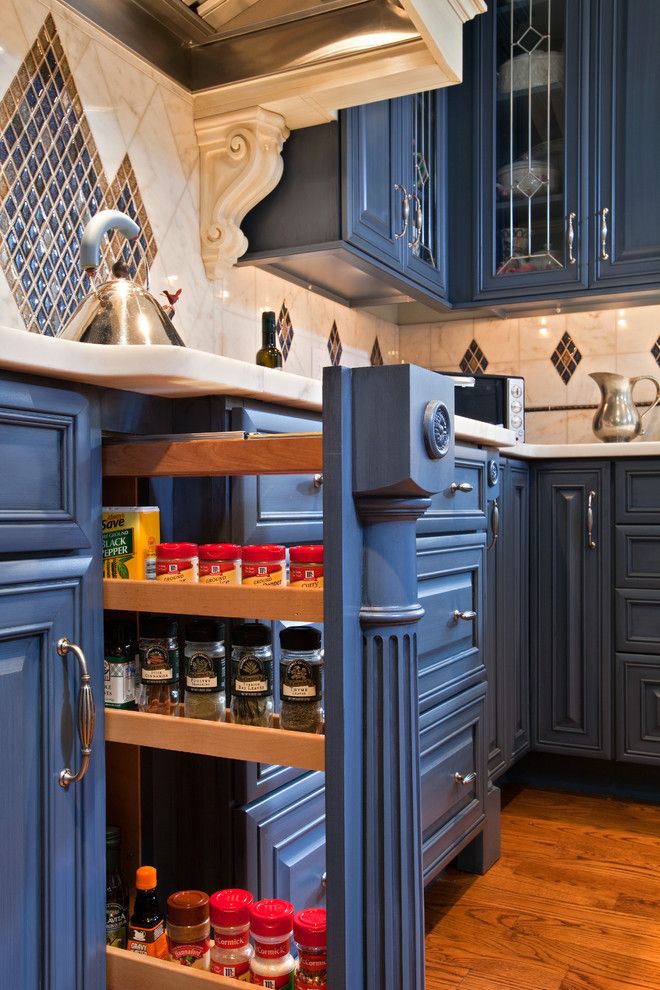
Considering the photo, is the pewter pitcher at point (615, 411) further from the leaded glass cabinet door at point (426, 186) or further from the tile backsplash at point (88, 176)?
the tile backsplash at point (88, 176)

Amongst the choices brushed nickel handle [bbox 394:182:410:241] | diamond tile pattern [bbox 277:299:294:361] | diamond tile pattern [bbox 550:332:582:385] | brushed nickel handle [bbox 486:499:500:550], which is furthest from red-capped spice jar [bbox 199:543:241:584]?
diamond tile pattern [bbox 550:332:582:385]

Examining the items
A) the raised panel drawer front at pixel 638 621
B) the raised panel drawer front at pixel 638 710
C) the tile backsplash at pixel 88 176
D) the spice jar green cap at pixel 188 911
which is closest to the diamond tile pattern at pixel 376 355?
the tile backsplash at pixel 88 176

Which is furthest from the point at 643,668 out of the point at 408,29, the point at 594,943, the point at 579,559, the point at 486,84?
the point at 486,84

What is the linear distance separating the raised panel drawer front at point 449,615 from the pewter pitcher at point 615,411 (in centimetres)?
108

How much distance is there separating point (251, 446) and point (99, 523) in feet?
0.71

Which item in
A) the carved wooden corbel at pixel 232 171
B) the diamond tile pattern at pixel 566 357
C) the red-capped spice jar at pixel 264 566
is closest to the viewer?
the red-capped spice jar at pixel 264 566

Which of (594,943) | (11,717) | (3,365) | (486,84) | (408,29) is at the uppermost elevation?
(486,84)

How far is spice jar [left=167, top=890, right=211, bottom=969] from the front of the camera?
109cm

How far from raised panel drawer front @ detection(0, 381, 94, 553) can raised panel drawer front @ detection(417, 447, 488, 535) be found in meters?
0.71

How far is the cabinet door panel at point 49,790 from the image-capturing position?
961 millimetres

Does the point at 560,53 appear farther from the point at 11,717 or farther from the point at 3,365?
the point at 11,717

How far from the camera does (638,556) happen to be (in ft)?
8.21

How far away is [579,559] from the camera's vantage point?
2.59 meters

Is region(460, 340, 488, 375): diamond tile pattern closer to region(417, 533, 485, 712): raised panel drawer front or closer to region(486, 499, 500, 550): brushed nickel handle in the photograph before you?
region(486, 499, 500, 550): brushed nickel handle
